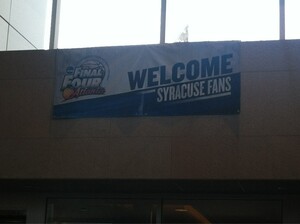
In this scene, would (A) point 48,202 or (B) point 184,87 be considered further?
(A) point 48,202

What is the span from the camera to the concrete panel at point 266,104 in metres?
11.9

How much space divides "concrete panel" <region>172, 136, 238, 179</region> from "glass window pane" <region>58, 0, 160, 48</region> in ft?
12.5

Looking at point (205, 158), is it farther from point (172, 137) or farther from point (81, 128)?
point (81, 128)

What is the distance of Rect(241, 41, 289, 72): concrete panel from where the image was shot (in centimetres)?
1222

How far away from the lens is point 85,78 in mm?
13164

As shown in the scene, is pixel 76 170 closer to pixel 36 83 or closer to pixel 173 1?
pixel 36 83

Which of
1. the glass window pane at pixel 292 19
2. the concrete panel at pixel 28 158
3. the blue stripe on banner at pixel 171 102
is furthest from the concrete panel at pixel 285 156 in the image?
the concrete panel at pixel 28 158

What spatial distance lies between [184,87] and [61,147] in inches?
109

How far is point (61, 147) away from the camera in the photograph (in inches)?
500

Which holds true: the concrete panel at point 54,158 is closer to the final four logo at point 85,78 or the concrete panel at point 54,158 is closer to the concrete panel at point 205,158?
the final four logo at point 85,78

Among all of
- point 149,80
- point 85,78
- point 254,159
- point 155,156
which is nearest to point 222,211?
point 254,159

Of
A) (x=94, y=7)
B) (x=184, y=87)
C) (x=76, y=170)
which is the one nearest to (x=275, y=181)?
(x=184, y=87)

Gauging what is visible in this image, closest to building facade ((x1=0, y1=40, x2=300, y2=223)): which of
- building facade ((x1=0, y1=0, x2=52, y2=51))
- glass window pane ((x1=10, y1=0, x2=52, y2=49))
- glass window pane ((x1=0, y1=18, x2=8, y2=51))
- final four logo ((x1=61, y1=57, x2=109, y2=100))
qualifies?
final four logo ((x1=61, y1=57, x2=109, y2=100))

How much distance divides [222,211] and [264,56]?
3372mm
